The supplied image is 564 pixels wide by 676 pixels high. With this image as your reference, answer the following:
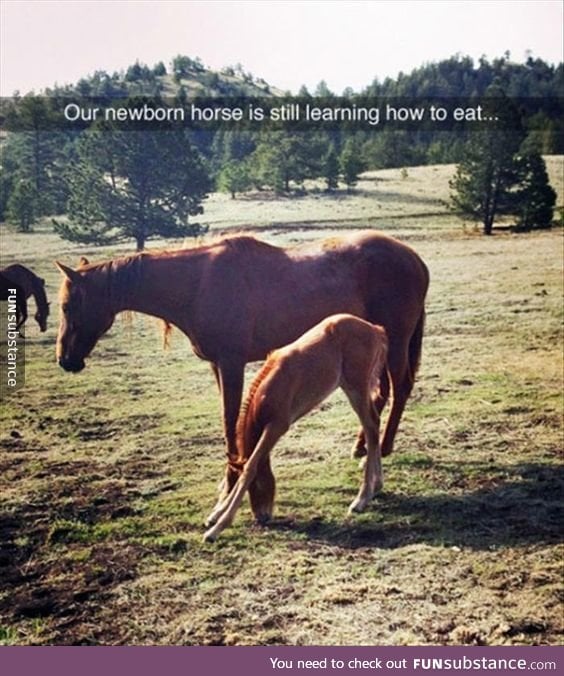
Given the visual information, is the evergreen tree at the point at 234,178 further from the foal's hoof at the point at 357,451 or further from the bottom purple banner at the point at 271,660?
the bottom purple banner at the point at 271,660

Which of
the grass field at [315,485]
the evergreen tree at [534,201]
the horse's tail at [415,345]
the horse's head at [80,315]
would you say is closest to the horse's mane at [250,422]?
the grass field at [315,485]

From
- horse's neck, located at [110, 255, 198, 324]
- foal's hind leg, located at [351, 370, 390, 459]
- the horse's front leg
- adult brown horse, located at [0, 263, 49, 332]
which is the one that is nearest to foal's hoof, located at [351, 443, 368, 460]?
foal's hind leg, located at [351, 370, 390, 459]

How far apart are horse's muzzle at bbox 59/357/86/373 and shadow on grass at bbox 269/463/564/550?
3.16ft

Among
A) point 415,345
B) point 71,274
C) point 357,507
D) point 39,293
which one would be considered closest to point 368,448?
point 357,507

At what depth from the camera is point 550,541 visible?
9.11 ft

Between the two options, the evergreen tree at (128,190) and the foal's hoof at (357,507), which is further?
the evergreen tree at (128,190)

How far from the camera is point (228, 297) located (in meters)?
2.90

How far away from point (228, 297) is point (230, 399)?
0.40 metres

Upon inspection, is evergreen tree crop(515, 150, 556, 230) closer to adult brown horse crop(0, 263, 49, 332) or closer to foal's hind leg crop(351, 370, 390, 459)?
foal's hind leg crop(351, 370, 390, 459)

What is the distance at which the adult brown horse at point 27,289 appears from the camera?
9.51 feet

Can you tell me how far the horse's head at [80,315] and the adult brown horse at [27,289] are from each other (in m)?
0.09

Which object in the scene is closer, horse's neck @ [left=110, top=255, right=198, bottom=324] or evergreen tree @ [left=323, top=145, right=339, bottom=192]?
horse's neck @ [left=110, top=255, right=198, bottom=324]

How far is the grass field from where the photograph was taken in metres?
2.57

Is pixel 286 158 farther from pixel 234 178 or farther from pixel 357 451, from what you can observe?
pixel 357 451
